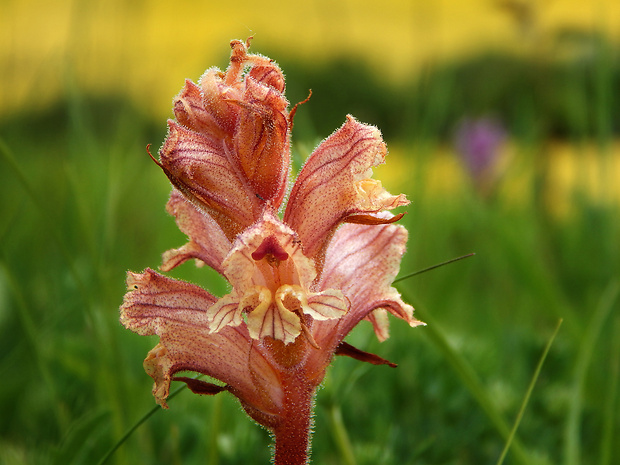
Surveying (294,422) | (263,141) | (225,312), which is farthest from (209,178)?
(294,422)

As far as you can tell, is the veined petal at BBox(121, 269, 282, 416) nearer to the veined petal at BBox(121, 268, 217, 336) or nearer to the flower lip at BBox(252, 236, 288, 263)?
the veined petal at BBox(121, 268, 217, 336)

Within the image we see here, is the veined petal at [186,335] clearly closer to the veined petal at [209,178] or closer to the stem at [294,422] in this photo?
the stem at [294,422]

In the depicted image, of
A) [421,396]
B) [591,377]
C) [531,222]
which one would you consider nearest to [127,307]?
[421,396]

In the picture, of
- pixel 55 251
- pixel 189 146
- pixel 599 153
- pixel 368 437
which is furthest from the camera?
pixel 55 251

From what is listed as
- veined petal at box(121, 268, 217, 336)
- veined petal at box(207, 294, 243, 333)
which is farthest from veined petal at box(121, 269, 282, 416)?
veined petal at box(207, 294, 243, 333)

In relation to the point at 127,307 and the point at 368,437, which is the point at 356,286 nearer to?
the point at 127,307

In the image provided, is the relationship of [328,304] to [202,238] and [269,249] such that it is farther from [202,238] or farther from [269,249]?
[202,238]
